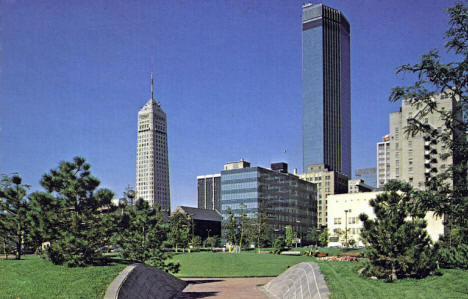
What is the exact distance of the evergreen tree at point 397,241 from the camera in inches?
880

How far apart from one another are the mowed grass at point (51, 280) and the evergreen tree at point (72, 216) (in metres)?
0.96

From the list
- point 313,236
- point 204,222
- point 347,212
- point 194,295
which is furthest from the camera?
point 204,222

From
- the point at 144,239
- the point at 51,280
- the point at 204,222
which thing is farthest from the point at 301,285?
the point at 204,222

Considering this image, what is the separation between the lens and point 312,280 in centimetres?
2261

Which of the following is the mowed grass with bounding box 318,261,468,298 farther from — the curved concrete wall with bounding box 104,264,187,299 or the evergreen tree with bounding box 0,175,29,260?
the evergreen tree with bounding box 0,175,29,260

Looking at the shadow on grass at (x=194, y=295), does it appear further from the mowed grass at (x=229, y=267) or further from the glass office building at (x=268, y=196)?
the glass office building at (x=268, y=196)

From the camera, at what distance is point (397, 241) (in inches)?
896

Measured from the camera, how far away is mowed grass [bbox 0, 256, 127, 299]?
18359mm

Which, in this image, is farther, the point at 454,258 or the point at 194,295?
the point at 194,295


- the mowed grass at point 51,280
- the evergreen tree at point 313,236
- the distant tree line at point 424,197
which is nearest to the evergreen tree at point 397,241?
the distant tree line at point 424,197

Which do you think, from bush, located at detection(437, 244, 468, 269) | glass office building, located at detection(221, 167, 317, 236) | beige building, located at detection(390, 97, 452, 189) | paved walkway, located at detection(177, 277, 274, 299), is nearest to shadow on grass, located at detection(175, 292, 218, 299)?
paved walkway, located at detection(177, 277, 274, 299)

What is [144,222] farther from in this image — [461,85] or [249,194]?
[249,194]

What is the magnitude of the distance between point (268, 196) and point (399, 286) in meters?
121

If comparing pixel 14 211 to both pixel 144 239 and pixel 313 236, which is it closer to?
pixel 144 239
